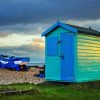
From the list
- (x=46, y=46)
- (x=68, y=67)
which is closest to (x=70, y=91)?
(x=68, y=67)

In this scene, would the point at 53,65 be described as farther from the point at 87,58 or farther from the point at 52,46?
the point at 87,58

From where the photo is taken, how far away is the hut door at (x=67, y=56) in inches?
799

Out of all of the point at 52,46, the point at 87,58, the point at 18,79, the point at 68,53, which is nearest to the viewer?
the point at 68,53

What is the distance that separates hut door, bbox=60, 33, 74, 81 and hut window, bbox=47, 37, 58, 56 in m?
0.41

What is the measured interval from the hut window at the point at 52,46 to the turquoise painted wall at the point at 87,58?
1320 mm

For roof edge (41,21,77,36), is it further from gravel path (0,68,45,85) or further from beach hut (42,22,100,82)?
gravel path (0,68,45,85)

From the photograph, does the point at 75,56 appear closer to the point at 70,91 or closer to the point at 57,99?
the point at 70,91

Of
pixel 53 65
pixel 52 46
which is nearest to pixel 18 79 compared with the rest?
pixel 53 65

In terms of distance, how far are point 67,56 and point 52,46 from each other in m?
1.19

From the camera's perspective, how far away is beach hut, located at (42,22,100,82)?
798 inches

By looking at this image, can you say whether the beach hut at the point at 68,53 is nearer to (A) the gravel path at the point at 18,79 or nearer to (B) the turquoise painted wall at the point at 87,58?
(B) the turquoise painted wall at the point at 87,58

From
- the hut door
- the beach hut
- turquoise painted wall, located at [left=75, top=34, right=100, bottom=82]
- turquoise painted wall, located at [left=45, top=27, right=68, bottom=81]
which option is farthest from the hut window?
turquoise painted wall, located at [left=75, top=34, right=100, bottom=82]

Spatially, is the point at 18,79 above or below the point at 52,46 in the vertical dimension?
below

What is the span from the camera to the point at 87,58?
21422mm
